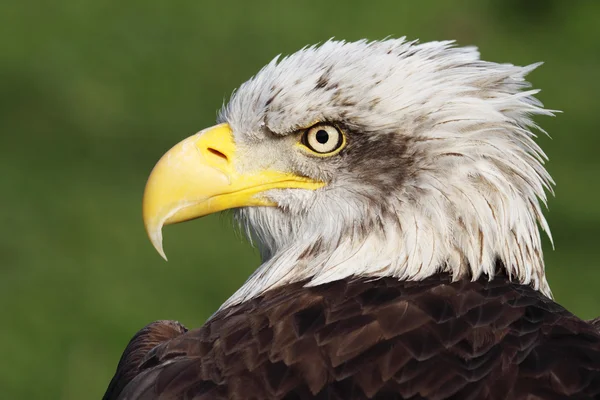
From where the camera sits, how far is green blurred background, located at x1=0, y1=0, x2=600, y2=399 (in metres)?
10.2

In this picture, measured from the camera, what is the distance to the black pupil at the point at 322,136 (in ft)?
15.9

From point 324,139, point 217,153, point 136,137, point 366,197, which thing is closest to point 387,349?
point 366,197

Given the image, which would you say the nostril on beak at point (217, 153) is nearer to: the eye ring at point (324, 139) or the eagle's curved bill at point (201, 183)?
the eagle's curved bill at point (201, 183)

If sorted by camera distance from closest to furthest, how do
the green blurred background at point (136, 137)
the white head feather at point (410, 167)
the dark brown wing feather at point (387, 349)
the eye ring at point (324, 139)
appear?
the dark brown wing feather at point (387, 349)
the white head feather at point (410, 167)
the eye ring at point (324, 139)
the green blurred background at point (136, 137)

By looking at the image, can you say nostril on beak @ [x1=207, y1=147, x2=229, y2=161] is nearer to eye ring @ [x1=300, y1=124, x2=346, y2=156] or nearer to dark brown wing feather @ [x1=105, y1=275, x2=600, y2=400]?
eye ring @ [x1=300, y1=124, x2=346, y2=156]

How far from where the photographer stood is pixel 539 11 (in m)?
15.2

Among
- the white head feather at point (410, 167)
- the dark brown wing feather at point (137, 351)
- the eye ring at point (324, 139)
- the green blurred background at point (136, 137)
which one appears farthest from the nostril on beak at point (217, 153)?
the green blurred background at point (136, 137)

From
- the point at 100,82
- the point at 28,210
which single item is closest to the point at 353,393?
the point at 28,210

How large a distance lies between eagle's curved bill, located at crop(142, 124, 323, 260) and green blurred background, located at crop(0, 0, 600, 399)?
4916 millimetres

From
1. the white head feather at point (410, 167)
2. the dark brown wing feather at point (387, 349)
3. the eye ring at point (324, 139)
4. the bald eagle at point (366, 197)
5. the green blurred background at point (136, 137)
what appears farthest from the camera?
the green blurred background at point (136, 137)

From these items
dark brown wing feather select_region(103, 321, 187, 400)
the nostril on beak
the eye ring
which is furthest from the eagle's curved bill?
dark brown wing feather select_region(103, 321, 187, 400)

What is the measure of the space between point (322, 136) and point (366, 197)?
0.32m

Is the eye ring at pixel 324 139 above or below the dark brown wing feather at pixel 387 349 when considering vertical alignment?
above

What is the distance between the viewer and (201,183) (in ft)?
15.8
